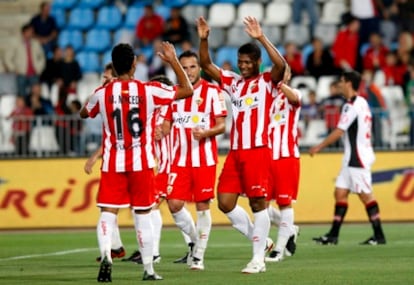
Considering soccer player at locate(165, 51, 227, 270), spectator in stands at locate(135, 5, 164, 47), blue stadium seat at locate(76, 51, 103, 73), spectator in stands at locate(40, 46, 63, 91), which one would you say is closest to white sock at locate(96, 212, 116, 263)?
soccer player at locate(165, 51, 227, 270)

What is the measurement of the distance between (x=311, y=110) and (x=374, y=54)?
386 cm

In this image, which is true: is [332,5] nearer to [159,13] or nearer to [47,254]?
[159,13]

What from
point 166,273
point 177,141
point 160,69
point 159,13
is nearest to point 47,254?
point 177,141

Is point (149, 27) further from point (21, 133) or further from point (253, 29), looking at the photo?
point (253, 29)

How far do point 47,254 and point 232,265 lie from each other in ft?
11.4

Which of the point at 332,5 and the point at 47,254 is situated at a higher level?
the point at 332,5

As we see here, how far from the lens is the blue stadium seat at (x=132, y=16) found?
3025 centimetres

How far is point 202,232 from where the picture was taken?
1502 centimetres

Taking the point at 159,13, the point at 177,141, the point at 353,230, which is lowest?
the point at 353,230

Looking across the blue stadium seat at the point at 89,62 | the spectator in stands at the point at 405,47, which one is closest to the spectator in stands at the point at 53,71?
the blue stadium seat at the point at 89,62

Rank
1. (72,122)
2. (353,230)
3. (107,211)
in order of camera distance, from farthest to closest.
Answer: (72,122), (353,230), (107,211)

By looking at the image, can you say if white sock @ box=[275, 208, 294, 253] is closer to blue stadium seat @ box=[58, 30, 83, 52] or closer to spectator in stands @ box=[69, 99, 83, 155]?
spectator in stands @ box=[69, 99, 83, 155]

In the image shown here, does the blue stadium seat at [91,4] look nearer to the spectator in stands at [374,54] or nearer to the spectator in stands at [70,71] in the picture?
the spectator in stands at [70,71]

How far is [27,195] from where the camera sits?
23.9 m
